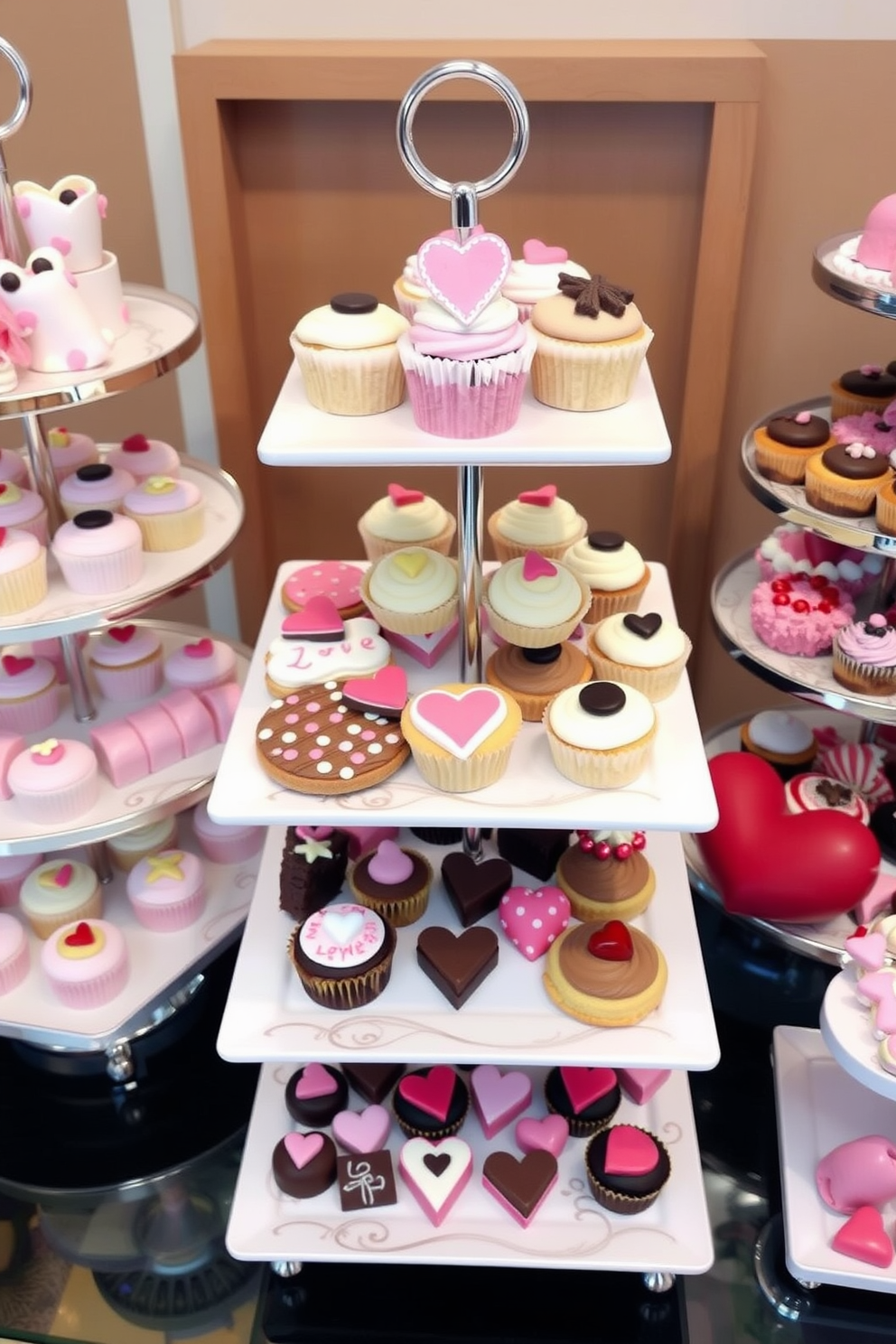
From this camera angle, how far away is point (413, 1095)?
4.62 feet

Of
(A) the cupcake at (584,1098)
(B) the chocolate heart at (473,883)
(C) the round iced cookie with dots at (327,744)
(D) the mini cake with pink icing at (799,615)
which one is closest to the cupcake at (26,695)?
(C) the round iced cookie with dots at (327,744)

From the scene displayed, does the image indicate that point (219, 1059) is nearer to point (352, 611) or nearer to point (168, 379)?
point (352, 611)

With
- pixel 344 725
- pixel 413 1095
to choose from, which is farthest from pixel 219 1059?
pixel 344 725

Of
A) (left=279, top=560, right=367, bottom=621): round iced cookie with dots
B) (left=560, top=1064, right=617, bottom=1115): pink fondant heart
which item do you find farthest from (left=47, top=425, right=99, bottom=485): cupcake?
(left=560, top=1064, right=617, bottom=1115): pink fondant heart

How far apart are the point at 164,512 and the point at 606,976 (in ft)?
2.58

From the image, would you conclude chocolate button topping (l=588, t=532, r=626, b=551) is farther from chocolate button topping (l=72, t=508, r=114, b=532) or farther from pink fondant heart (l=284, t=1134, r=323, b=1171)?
pink fondant heart (l=284, t=1134, r=323, b=1171)

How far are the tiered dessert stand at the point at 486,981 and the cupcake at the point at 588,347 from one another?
2cm

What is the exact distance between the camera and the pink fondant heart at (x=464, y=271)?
1015mm

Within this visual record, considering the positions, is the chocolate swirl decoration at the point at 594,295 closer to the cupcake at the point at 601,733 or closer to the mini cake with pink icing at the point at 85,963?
the cupcake at the point at 601,733

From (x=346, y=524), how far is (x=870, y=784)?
973 mm

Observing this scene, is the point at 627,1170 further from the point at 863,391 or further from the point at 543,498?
the point at 863,391

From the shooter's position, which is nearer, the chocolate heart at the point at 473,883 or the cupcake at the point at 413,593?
the cupcake at the point at 413,593

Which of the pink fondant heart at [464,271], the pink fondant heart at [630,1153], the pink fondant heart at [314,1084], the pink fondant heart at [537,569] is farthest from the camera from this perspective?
the pink fondant heart at [314,1084]

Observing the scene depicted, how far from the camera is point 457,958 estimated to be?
50.2 inches
